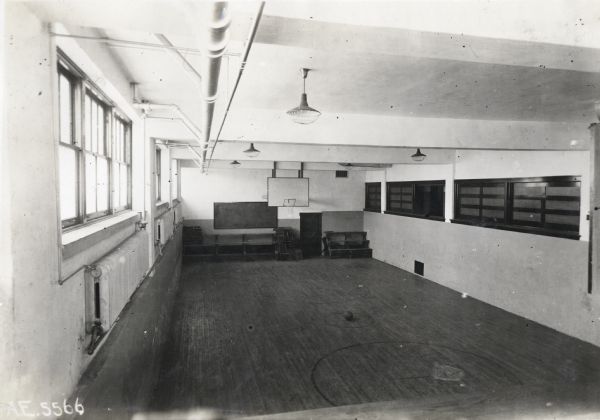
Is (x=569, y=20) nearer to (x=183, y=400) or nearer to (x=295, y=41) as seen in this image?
(x=295, y=41)

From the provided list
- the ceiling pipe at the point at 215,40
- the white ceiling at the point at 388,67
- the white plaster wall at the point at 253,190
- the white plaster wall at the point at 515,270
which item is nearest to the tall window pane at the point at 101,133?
the white ceiling at the point at 388,67

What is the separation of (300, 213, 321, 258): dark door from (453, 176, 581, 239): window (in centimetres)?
617

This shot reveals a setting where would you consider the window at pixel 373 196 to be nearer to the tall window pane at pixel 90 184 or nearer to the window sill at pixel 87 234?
the window sill at pixel 87 234

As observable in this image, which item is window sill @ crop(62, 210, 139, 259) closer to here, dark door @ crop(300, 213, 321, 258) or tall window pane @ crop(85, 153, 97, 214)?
tall window pane @ crop(85, 153, 97, 214)

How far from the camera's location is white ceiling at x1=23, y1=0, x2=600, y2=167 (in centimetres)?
197

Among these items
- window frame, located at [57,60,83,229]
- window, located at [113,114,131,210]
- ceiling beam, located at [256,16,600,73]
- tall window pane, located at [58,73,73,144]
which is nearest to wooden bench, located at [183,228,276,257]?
window, located at [113,114,131,210]


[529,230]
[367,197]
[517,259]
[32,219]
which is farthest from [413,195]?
[32,219]

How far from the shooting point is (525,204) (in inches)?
311

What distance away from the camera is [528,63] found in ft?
8.25

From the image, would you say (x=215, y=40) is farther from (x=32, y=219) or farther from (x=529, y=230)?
(x=529, y=230)

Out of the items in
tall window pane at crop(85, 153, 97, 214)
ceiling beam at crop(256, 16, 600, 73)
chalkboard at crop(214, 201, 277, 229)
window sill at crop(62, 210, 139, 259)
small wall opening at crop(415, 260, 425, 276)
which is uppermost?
ceiling beam at crop(256, 16, 600, 73)

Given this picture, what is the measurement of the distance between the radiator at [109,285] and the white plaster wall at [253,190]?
10.1 meters

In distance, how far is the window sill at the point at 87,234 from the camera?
2.47 m

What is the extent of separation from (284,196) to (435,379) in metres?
10.0
